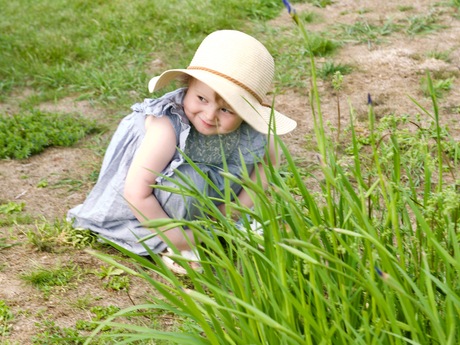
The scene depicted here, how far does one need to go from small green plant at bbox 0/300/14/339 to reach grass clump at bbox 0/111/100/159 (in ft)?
4.87

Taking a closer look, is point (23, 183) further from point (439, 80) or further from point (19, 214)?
point (439, 80)

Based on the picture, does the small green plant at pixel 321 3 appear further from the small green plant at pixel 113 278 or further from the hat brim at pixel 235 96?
the small green plant at pixel 113 278

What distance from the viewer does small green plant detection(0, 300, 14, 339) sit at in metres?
2.63

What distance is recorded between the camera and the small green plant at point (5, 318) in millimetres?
2635

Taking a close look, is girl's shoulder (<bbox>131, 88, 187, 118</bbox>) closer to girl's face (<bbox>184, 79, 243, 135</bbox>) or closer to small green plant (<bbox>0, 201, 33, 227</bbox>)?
girl's face (<bbox>184, 79, 243, 135</bbox>)

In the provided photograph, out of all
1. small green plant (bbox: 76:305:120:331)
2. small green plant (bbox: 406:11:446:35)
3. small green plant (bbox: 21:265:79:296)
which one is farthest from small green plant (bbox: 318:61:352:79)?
small green plant (bbox: 76:305:120:331)

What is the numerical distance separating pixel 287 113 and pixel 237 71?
61.2 inches

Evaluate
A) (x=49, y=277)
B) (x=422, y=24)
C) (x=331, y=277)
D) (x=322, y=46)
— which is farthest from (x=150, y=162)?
(x=422, y=24)

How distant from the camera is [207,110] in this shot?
120 inches

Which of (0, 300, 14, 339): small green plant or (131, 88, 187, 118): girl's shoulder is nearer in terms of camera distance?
(0, 300, 14, 339): small green plant

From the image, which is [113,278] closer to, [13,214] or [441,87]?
[13,214]

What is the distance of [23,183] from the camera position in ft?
12.6

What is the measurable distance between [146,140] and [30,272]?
0.72m

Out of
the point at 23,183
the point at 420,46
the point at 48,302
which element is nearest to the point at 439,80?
the point at 420,46
